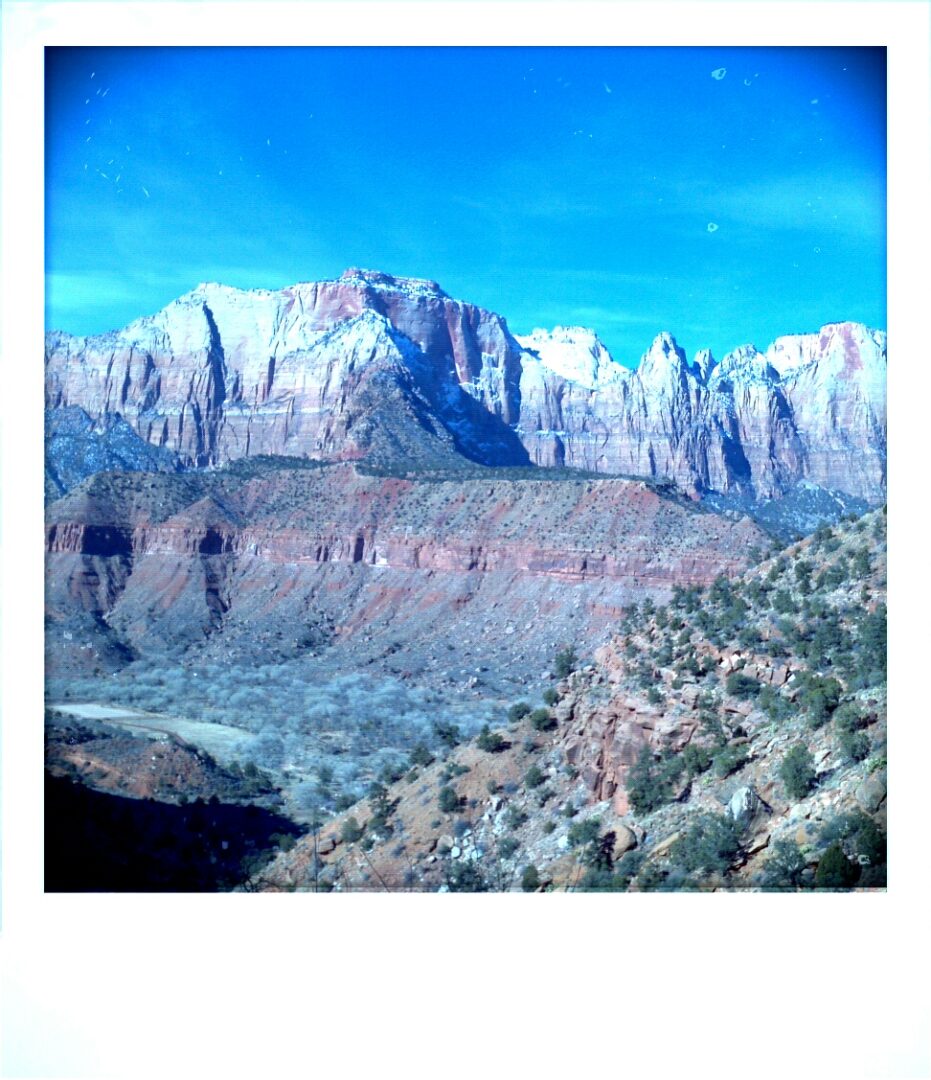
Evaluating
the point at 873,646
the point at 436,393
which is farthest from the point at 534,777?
the point at 436,393

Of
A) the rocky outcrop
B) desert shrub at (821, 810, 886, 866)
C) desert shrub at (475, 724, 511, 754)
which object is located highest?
the rocky outcrop

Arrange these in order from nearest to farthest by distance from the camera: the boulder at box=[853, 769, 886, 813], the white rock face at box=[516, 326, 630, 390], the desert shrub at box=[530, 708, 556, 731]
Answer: the boulder at box=[853, 769, 886, 813]
the desert shrub at box=[530, 708, 556, 731]
the white rock face at box=[516, 326, 630, 390]

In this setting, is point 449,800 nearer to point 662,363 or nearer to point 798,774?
point 798,774

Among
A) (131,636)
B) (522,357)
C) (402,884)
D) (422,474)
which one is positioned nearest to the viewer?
(402,884)

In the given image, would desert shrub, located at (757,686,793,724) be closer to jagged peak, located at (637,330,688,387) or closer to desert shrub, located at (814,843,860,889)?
desert shrub, located at (814,843,860,889)

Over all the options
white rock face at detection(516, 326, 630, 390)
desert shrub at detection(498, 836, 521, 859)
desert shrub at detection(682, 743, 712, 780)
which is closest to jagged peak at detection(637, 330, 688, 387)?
white rock face at detection(516, 326, 630, 390)
